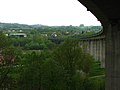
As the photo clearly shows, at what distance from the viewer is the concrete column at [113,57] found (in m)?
17.7

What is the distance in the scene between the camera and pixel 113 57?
17969mm

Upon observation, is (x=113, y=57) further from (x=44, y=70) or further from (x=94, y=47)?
(x=94, y=47)

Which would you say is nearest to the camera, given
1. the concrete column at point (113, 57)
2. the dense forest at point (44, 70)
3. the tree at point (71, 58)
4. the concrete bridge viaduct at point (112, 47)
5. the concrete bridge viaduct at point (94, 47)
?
the concrete bridge viaduct at point (112, 47)

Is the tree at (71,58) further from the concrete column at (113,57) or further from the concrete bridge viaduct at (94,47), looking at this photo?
the concrete bridge viaduct at (94,47)

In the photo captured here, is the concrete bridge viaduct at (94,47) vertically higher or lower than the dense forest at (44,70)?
lower

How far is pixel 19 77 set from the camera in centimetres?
3897

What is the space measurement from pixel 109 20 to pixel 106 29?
1.12 m

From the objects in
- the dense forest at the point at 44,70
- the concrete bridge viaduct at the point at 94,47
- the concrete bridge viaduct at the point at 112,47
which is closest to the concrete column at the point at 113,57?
the concrete bridge viaduct at the point at 112,47

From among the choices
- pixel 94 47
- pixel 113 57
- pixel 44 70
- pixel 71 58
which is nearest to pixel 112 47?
pixel 113 57

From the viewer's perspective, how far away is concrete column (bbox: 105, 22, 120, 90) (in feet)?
58.0

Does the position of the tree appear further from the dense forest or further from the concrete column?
the concrete column

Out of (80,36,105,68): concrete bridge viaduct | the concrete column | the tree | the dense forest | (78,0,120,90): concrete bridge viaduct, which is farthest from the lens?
(80,36,105,68): concrete bridge viaduct

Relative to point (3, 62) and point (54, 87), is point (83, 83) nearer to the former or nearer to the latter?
point (54, 87)

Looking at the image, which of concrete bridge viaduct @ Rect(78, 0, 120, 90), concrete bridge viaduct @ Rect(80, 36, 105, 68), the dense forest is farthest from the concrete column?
concrete bridge viaduct @ Rect(80, 36, 105, 68)
